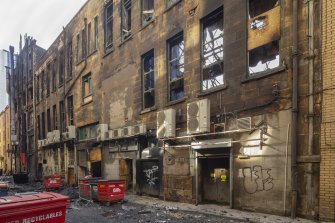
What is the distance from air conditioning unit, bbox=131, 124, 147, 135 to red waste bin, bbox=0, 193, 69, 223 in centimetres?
Answer: 953

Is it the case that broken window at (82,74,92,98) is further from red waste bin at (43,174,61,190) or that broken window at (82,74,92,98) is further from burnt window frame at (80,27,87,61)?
red waste bin at (43,174,61,190)

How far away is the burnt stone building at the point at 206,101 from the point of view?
28.3ft

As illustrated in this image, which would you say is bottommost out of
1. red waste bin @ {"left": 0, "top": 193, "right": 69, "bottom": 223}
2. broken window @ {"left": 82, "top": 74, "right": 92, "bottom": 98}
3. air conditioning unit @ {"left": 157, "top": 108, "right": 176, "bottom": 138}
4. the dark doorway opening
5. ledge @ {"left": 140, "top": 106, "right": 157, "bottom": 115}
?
the dark doorway opening

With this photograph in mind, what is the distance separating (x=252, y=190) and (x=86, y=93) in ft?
51.8

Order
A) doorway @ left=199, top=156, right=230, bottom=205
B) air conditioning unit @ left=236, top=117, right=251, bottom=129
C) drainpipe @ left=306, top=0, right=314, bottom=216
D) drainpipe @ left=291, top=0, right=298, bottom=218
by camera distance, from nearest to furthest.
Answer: drainpipe @ left=306, top=0, right=314, bottom=216 < drainpipe @ left=291, top=0, right=298, bottom=218 < air conditioning unit @ left=236, top=117, right=251, bottom=129 < doorway @ left=199, top=156, right=230, bottom=205

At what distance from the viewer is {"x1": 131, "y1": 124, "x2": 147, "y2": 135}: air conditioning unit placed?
15.0 meters

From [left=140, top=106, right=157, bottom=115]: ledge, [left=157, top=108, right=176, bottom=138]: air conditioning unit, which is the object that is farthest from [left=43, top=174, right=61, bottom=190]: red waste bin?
[left=157, top=108, right=176, bottom=138]: air conditioning unit

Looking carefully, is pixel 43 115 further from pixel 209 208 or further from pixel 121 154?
pixel 209 208

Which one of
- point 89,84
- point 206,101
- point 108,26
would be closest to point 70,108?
point 89,84

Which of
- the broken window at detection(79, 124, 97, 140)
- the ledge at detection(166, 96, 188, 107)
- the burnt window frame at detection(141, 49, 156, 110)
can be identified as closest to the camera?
the ledge at detection(166, 96, 188, 107)

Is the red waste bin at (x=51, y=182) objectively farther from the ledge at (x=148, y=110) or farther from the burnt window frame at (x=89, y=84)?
the ledge at (x=148, y=110)

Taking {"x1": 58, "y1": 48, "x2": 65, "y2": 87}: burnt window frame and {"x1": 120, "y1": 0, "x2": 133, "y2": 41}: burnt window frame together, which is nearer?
{"x1": 120, "y1": 0, "x2": 133, "y2": 41}: burnt window frame

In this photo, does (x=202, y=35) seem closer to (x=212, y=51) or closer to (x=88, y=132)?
(x=212, y=51)

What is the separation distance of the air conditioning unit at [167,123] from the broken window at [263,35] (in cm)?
392
